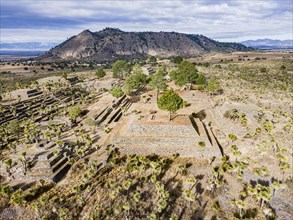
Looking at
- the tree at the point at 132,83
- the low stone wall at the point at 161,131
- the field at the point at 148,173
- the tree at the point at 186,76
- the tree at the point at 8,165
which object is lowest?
the field at the point at 148,173

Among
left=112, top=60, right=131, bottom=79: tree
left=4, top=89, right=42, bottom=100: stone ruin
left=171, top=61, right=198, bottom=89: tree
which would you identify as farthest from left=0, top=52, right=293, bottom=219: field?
left=112, top=60, right=131, bottom=79: tree

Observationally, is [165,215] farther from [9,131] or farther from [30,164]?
[9,131]

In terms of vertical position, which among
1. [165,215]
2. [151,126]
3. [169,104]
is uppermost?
[169,104]

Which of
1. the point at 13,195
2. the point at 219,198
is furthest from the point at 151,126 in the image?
the point at 13,195

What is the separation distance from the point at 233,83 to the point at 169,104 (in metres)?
66.9

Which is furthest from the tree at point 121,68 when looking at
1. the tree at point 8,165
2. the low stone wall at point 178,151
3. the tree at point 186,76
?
the tree at point 8,165

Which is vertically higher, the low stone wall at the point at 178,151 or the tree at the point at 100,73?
the tree at the point at 100,73

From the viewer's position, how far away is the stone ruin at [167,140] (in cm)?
4003

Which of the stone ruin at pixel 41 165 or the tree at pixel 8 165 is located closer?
the stone ruin at pixel 41 165

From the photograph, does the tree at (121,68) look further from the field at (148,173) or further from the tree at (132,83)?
the field at (148,173)

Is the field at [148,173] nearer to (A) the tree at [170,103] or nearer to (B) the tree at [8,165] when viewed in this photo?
(B) the tree at [8,165]

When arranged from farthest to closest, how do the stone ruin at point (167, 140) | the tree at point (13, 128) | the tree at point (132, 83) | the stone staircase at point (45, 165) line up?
the tree at point (132, 83) < the tree at point (13, 128) < the stone ruin at point (167, 140) < the stone staircase at point (45, 165)

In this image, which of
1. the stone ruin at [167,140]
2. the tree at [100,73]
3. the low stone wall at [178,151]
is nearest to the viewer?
the low stone wall at [178,151]

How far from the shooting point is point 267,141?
141ft
